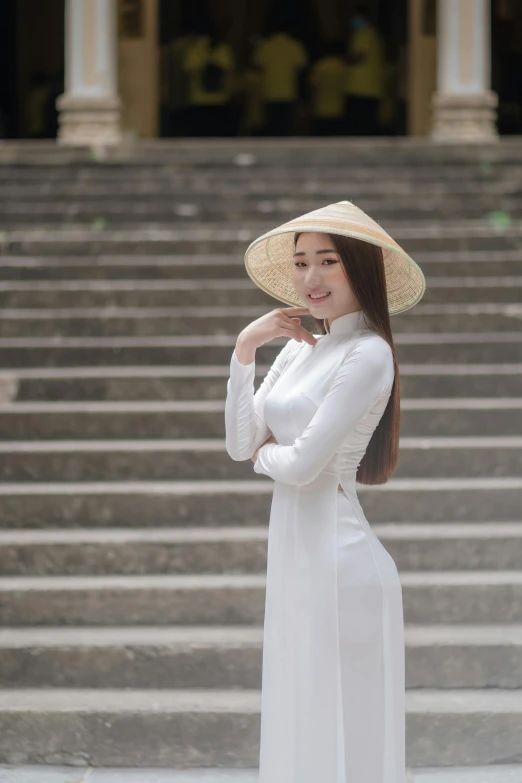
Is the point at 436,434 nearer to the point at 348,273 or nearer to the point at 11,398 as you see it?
the point at 11,398

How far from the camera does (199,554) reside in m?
4.77

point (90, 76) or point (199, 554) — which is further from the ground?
point (90, 76)

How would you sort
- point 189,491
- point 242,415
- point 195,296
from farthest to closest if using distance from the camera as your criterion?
point 195,296
point 189,491
point 242,415

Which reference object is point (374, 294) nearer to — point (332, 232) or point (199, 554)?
point (332, 232)

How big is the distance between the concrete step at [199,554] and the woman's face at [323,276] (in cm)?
233

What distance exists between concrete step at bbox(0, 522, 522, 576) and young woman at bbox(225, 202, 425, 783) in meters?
2.16

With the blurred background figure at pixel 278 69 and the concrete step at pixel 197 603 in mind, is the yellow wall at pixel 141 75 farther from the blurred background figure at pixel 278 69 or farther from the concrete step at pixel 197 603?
the concrete step at pixel 197 603

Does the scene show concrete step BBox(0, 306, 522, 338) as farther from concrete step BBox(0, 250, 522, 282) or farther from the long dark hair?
the long dark hair

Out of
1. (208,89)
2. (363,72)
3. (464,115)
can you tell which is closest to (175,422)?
(464,115)

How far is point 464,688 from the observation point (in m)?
4.30

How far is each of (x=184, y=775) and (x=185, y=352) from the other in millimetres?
2790

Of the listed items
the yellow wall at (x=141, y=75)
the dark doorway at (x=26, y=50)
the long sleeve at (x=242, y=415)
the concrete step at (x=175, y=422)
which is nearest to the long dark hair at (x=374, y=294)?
the long sleeve at (x=242, y=415)

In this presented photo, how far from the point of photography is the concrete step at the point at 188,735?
4.02m

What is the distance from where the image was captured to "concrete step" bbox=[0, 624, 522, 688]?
4285mm
